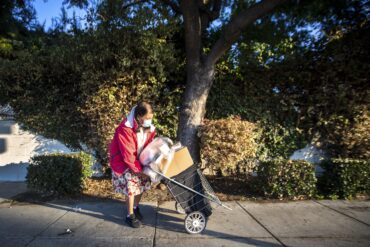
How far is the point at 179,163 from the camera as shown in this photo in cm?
399

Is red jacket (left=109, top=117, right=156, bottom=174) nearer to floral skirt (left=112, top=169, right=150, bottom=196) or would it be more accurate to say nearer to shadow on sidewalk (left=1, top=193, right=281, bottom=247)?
floral skirt (left=112, top=169, right=150, bottom=196)

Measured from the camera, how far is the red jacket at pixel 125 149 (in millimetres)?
3910

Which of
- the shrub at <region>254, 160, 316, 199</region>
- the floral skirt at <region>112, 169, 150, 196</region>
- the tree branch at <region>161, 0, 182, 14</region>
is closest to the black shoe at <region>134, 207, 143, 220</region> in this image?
the floral skirt at <region>112, 169, 150, 196</region>

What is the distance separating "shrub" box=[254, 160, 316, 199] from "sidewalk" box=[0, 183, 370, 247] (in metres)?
0.24

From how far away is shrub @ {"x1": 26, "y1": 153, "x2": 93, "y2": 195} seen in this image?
5441mm

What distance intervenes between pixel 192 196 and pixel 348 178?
122 inches

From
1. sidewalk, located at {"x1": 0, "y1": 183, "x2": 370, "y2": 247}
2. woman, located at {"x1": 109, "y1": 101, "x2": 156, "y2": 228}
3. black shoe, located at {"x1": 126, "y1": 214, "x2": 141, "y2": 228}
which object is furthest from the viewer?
black shoe, located at {"x1": 126, "y1": 214, "x2": 141, "y2": 228}

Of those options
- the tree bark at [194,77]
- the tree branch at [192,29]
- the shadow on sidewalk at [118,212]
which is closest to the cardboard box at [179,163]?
the shadow on sidewalk at [118,212]

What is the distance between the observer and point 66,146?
22.9ft

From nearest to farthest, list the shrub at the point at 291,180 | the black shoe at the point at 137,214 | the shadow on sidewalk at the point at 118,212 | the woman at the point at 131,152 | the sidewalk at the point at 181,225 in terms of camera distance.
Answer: the sidewalk at the point at 181,225, the shadow on sidewalk at the point at 118,212, the woman at the point at 131,152, the black shoe at the point at 137,214, the shrub at the point at 291,180

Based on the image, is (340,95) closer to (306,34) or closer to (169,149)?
(306,34)

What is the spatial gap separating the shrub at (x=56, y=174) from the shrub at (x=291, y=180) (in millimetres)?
3397

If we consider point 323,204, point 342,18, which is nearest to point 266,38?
point 342,18

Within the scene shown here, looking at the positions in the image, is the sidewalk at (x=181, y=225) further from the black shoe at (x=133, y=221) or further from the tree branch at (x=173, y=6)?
the tree branch at (x=173, y=6)
